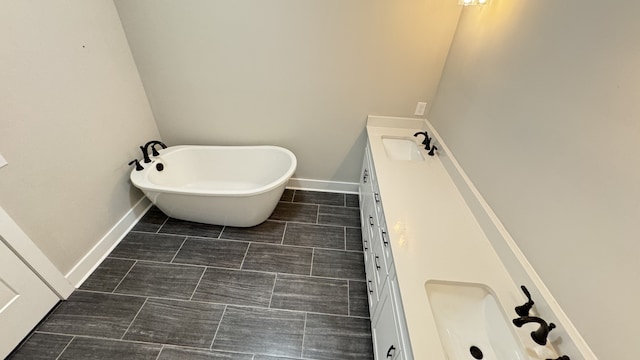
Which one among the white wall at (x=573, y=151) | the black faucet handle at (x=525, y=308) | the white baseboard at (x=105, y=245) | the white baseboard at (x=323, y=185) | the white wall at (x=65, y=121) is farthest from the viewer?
the white baseboard at (x=323, y=185)

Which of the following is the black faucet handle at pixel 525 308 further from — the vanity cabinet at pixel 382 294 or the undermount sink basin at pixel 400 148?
the undermount sink basin at pixel 400 148

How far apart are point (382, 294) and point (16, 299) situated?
6.23ft

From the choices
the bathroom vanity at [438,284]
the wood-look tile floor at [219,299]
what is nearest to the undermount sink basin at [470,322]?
the bathroom vanity at [438,284]

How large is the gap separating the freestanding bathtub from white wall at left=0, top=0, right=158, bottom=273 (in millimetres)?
273

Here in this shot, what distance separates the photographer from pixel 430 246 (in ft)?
3.75

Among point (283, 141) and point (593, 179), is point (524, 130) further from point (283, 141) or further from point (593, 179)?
point (283, 141)

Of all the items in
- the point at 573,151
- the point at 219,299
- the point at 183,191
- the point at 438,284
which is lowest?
the point at 219,299

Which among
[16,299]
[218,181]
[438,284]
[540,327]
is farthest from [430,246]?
[16,299]

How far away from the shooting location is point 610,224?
2.35 feet

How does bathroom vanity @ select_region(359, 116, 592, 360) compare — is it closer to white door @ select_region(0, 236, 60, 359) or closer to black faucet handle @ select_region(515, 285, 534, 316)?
black faucet handle @ select_region(515, 285, 534, 316)

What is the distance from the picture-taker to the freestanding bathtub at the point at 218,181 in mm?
1877

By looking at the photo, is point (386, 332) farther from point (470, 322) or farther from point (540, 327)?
point (540, 327)

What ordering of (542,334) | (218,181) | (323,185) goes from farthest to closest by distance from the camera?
(323,185), (218,181), (542,334)

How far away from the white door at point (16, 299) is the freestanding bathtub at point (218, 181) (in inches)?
28.0
